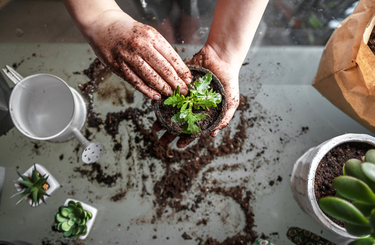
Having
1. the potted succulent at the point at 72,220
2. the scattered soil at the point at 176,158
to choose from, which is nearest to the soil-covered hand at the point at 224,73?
the scattered soil at the point at 176,158

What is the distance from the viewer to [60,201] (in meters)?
1.47

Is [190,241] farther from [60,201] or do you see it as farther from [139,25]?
[139,25]

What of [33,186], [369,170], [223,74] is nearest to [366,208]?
[369,170]

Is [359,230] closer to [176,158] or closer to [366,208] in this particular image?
[366,208]

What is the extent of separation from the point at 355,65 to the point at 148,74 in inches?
41.3

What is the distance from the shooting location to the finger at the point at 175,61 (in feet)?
3.31

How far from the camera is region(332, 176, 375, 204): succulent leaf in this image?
63 centimetres

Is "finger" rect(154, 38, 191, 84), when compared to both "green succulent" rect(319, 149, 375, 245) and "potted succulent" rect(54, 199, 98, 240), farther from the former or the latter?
"potted succulent" rect(54, 199, 98, 240)

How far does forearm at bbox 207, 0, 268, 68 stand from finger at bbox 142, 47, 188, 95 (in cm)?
38

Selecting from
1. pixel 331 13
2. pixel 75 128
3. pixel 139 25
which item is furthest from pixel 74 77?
pixel 331 13

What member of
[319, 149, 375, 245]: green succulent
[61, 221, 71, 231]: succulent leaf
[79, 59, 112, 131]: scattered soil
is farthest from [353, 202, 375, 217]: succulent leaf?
[79, 59, 112, 131]: scattered soil

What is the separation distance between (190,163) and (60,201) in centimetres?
96

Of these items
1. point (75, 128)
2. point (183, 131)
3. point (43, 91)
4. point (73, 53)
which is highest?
point (183, 131)

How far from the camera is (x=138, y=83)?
1018 mm
